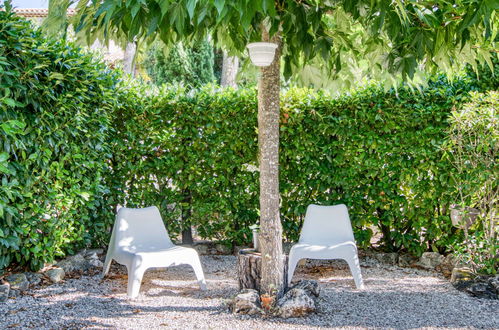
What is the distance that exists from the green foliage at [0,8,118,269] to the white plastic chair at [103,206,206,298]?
0.51m

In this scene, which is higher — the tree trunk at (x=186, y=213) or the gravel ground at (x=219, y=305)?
the tree trunk at (x=186, y=213)

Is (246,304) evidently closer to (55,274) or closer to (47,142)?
(55,274)

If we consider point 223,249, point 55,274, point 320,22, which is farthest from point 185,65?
point 320,22

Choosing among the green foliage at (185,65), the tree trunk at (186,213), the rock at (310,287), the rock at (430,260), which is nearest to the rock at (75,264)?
the tree trunk at (186,213)

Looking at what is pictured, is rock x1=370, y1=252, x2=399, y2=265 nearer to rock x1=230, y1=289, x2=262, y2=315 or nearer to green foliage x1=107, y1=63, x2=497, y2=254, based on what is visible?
green foliage x1=107, y1=63, x2=497, y2=254

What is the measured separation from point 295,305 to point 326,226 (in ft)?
5.10

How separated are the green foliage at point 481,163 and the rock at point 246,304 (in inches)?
86.2

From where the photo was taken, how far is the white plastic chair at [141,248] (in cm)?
380

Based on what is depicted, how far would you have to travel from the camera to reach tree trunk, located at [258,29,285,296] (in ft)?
11.0

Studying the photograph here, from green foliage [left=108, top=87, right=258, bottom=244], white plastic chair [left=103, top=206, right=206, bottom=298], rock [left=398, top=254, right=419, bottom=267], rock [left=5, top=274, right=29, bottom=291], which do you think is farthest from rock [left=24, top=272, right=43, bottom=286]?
rock [left=398, top=254, right=419, bottom=267]

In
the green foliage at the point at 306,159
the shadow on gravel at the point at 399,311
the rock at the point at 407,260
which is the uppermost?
the green foliage at the point at 306,159

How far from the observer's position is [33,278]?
4082 mm

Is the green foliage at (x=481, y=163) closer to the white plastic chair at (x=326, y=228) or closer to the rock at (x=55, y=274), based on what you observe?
the white plastic chair at (x=326, y=228)

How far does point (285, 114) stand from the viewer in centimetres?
521
